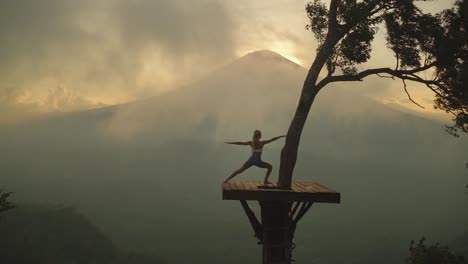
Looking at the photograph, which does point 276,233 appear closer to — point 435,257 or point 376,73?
point 376,73

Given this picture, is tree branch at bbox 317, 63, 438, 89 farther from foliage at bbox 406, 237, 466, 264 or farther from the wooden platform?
foliage at bbox 406, 237, 466, 264

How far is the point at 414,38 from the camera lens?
15062mm

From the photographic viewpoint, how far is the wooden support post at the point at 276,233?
13.3 m

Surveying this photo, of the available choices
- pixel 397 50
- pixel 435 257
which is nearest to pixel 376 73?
pixel 397 50

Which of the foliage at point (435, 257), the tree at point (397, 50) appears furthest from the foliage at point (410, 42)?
the foliage at point (435, 257)

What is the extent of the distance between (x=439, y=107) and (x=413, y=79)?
8.02 feet

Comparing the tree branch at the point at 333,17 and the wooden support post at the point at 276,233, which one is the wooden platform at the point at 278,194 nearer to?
the wooden support post at the point at 276,233

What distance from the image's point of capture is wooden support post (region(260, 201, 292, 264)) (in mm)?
13312

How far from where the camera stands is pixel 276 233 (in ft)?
44.3

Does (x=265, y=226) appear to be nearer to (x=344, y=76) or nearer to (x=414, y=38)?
(x=344, y=76)

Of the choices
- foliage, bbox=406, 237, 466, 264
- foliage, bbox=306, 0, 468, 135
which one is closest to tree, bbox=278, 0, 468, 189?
foliage, bbox=306, 0, 468, 135

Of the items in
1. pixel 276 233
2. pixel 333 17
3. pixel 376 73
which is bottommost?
pixel 276 233

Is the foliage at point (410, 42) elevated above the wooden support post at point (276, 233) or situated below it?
above

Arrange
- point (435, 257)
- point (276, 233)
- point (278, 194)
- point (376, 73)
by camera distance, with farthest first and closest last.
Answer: point (435, 257) < point (376, 73) < point (276, 233) < point (278, 194)
